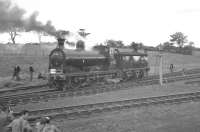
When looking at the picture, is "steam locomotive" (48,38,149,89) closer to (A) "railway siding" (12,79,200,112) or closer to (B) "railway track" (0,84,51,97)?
(B) "railway track" (0,84,51,97)

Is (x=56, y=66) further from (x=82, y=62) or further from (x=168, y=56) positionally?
(x=168, y=56)

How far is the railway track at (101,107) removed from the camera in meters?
11.1

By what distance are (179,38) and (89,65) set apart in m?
71.4

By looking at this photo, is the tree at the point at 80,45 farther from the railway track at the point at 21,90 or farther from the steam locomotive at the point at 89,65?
the railway track at the point at 21,90

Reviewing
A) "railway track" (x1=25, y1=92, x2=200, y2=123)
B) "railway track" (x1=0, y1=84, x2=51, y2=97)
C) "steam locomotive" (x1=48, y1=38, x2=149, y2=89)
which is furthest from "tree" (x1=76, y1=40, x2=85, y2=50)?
"railway track" (x1=25, y1=92, x2=200, y2=123)

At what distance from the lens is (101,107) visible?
12633mm

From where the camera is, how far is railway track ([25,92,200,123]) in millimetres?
11125

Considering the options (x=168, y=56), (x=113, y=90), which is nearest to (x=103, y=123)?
(x=113, y=90)

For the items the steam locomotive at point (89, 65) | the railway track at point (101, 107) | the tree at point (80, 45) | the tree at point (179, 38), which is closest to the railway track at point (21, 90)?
the steam locomotive at point (89, 65)

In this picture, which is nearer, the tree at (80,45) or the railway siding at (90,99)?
the railway siding at (90,99)

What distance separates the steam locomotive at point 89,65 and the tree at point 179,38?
209 feet

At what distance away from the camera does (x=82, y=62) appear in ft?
67.5

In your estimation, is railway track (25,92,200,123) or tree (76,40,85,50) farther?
tree (76,40,85,50)

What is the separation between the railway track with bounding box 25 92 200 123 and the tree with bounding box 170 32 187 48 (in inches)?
2926
